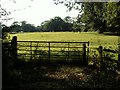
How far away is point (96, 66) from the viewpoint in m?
17.8

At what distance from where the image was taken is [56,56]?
74.4 feet

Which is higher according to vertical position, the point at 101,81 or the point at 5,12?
the point at 5,12

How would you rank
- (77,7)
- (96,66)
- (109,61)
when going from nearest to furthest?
(109,61), (96,66), (77,7)

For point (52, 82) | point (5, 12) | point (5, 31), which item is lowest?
point (52, 82)

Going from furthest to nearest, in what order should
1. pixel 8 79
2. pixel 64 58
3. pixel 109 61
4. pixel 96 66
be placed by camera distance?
pixel 64 58 < pixel 96 66 < pixel 109 61 < pixel 8 79

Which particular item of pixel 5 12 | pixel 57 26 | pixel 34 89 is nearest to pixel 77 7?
pixel 5 12

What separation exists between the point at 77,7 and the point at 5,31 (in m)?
13.8

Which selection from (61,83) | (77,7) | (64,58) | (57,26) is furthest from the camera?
(57,26)

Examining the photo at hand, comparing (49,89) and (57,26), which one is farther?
(57,26)

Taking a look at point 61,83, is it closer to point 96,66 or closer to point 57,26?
point 96,66

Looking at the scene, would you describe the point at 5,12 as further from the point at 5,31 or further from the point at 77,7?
the point at 77,7

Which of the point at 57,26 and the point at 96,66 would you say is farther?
the point at 57,26

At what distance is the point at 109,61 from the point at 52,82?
442 centimetres

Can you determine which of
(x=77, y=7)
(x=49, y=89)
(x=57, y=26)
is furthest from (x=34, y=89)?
(x=57, y=26)
